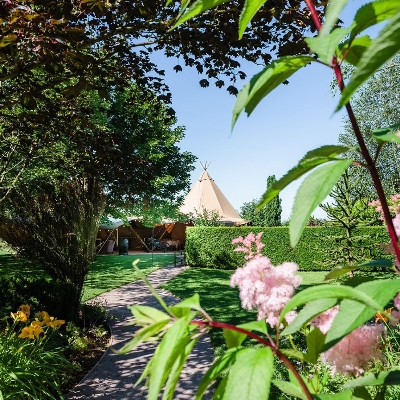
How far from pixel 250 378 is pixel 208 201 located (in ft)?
75.2

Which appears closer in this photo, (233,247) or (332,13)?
(332,13)

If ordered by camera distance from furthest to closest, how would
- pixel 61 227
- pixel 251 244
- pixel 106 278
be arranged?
pixel 106 278 → pixel 61 227 → pixel 251 244

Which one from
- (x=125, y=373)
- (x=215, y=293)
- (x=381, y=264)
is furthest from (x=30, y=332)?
(x=215, y=293)

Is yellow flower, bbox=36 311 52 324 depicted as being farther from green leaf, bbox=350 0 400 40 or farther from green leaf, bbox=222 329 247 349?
green leaf, bbox=350 0 400 40

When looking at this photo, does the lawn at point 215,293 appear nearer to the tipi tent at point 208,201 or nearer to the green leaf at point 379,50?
the green leaf at point 379,50

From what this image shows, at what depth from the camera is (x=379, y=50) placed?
0.93 ft

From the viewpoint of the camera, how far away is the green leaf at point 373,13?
16.4 inches

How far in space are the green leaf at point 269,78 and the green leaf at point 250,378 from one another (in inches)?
11.7

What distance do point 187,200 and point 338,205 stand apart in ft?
53.0

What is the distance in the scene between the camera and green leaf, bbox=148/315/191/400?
1.15ft

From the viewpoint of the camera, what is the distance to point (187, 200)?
Result: 2356 centimetres

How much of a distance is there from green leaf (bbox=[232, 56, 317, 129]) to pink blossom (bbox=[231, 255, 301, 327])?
59cm

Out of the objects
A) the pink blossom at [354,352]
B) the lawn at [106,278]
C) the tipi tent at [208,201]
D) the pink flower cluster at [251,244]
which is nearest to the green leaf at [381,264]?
the pink blossom at [354,352]

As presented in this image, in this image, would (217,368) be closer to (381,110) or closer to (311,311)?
(311,311)
